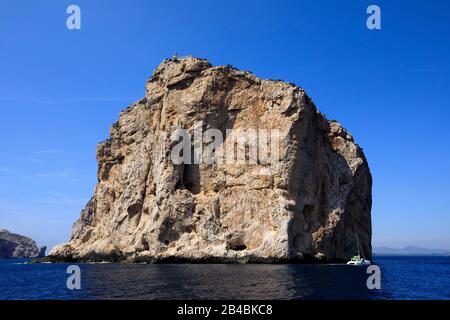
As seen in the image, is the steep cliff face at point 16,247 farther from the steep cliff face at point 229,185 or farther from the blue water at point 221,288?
the blue water at point 221,288

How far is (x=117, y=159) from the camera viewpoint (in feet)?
287

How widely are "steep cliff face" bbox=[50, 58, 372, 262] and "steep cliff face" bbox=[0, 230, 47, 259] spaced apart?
11568 cm

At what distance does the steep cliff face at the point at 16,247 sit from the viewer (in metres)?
180

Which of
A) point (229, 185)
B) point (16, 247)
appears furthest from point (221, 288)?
point (16, 247)

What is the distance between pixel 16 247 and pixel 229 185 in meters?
147

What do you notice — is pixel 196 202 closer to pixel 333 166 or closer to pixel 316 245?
pixel 316 245

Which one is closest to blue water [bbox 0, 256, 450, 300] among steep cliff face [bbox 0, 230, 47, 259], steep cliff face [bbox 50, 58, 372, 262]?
steep cliff face [bbox 50, 58, 372, 262]

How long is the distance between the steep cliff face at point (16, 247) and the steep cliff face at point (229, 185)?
4554 inches

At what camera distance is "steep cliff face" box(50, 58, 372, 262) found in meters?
64.2

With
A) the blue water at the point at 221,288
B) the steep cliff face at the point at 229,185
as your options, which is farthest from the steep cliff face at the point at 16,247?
the blue water at the point at 221,288

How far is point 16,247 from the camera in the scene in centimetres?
18438

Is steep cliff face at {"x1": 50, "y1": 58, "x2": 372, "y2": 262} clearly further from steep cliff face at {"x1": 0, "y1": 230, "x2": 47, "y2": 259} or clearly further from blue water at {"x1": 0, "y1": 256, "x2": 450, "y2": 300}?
steep cliff face at {"x1": 0, "y1": 230, "x2": 47, "y2": 259}
